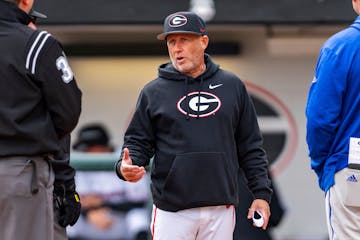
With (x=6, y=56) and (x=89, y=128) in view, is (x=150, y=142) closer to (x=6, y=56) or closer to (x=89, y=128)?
(x=6, y=56)

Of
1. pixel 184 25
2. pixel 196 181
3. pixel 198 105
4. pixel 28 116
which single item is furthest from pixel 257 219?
pixel 28 116

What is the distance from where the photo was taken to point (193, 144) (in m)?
4.49

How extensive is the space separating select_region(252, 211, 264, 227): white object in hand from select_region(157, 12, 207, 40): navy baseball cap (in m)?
1.06

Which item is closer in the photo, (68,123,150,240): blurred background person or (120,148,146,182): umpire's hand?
A: (120,148,146,182): umpire's hand

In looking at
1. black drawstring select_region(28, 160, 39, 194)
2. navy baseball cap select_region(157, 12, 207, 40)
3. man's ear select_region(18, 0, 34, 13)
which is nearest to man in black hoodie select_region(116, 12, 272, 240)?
navy baseball cap select_region(157, 12, 207, 40)

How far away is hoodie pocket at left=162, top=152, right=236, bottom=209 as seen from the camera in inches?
176

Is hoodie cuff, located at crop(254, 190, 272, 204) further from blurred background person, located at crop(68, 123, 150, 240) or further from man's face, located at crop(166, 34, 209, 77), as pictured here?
blurred background person, located at crop(68, 123, 150, 240)

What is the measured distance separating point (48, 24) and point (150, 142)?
4.09 meters

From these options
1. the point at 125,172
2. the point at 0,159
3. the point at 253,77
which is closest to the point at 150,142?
the point at 125,172

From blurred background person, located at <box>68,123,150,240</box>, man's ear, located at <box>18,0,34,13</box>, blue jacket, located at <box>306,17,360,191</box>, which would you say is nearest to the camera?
man's ear, located at <box>18,0,34,13</box>

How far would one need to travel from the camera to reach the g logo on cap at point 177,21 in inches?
183

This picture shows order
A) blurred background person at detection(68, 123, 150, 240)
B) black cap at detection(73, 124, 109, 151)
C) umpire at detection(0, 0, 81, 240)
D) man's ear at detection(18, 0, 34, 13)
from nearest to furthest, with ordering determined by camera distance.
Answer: umpire at detection(0, 0, 81, 240), man's ear at detection(18, 0, 34, 13), blurred background person at detection(68, 123, 150, 240), black cap at detection(73, 124, 109, 151)

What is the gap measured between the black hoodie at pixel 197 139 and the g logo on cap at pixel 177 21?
251mm

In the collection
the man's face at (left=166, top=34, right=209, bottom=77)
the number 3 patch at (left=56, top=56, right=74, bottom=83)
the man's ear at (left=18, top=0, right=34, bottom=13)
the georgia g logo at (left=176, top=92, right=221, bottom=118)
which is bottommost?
the georgia g logo at (left=176, top=92, right=221, bottom=118)
